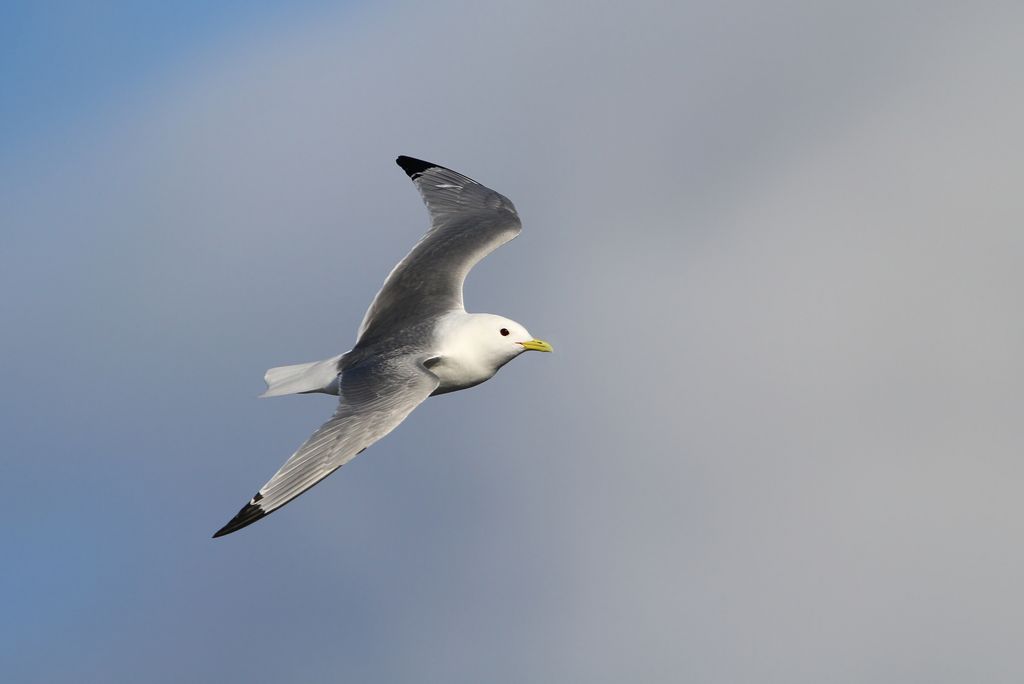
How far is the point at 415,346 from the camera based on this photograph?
17125mm

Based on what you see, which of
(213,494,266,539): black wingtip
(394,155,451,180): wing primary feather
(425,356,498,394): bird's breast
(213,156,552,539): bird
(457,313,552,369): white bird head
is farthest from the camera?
(394,155,451,180): wing primary feather

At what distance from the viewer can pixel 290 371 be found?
18125 mm

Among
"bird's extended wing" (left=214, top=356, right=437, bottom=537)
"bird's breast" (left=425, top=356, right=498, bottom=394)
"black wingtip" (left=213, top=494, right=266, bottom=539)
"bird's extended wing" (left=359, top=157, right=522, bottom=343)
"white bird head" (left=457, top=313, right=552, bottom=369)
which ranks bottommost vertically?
"black wingtip" (left=213, top=494, right=266, bottom=539)

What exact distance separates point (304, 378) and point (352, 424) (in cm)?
329

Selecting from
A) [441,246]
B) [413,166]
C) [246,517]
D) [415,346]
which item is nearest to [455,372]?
[415,346]

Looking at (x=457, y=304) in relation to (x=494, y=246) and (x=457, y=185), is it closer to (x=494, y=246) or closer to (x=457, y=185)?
(x=494, y=246)

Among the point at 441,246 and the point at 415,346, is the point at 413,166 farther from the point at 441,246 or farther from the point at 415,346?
the point at 415,346

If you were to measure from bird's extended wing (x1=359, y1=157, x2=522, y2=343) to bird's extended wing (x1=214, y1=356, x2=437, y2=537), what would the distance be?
90.0 inches

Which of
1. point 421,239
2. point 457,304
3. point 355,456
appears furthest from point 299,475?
point 421,239

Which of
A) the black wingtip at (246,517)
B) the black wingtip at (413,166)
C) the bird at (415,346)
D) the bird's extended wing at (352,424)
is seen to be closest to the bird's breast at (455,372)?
the bird at (415,346)

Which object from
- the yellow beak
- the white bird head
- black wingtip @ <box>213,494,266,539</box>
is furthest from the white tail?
black wingtip @ <box>213,494,266,539</box>

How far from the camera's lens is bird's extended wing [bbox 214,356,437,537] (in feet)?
42.7

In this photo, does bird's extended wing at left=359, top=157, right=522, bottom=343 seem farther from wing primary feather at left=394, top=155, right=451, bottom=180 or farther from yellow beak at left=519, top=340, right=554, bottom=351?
yellow beak at left=519, top=340, right=554, bottom=351

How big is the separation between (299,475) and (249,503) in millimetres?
845
